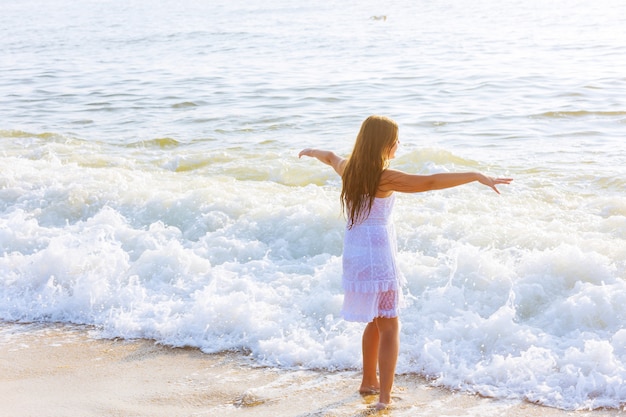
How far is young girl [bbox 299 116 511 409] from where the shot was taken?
4164 mm

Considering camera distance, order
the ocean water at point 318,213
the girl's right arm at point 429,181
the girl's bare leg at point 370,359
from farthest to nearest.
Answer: the ocean water at point 318,213 < the girl's bare leg at point 370,359 < the girl's right arm at point 429,181

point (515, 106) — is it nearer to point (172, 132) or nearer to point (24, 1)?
point (172, 132)

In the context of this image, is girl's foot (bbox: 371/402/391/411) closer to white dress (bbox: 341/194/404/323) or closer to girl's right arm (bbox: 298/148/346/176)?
white dress (bbox: 341/194/404/323)

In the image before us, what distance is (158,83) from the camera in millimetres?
16469

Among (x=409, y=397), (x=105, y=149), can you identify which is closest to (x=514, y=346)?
(x=409, y=397)

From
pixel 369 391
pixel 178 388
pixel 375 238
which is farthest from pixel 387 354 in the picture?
pixel 178 388

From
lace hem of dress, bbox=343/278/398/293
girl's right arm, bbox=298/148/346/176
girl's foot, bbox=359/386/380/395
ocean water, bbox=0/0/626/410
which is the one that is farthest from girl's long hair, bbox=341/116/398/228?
ocean water, bbox=0/0/626/410

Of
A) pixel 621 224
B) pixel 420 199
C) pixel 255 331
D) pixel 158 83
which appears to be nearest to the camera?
pixel 255 331

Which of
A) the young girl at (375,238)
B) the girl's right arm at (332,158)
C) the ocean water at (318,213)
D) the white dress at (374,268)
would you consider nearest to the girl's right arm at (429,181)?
the young girl at (375,238)

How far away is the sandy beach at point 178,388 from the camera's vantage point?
4.38m

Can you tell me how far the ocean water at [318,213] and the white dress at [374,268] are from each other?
0.74 meters

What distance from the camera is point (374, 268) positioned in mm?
4281

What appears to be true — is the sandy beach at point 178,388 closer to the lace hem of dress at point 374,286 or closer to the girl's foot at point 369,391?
the girl's foot at point 369,391

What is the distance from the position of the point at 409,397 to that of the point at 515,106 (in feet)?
27.9
